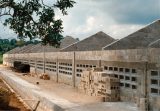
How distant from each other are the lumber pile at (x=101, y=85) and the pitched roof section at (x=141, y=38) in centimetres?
266

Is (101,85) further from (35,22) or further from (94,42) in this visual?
(94,42)

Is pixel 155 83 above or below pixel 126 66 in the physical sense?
below

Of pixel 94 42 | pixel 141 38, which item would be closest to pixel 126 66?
pixel 141 38

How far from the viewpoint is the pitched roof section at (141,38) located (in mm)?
23438

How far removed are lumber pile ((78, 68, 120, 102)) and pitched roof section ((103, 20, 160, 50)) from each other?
2.66 m

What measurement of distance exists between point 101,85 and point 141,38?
5.32 meters

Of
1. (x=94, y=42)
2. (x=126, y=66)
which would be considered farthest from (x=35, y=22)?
(x=94, y=42)

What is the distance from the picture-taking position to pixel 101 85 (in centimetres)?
1977

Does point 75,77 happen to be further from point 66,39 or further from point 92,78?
point 66,39

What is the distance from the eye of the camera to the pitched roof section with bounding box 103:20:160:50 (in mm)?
23438

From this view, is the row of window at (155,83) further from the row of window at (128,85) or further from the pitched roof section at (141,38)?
the pitched roof section at (141,38)

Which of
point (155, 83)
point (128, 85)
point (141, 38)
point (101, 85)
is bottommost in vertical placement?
point (101, 85)

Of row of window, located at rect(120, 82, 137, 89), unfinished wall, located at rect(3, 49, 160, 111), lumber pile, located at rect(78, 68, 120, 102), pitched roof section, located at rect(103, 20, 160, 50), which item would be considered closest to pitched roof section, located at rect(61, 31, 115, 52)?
unfinished wall, located at rect(3, 49, 160, 111)

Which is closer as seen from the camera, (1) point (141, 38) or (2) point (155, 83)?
(2) point (155, 83)
